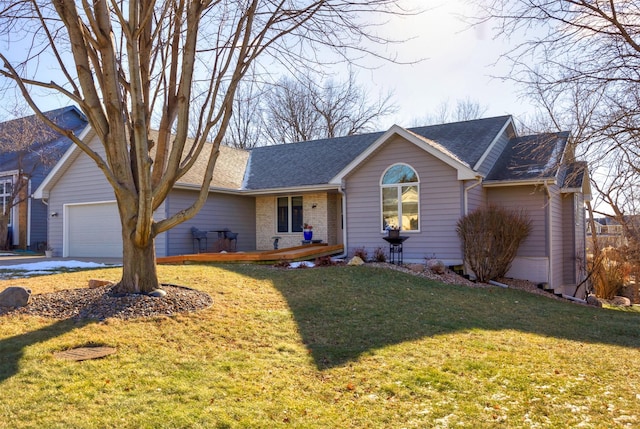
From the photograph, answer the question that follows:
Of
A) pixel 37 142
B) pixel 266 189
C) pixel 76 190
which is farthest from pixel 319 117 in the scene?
pixel 76 190

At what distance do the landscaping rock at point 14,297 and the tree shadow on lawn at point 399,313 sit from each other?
3620mm

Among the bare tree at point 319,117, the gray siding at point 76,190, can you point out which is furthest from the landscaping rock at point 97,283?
the bare tree at point 319,117

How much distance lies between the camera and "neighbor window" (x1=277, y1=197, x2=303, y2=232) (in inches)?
687

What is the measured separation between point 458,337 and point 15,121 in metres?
21.6

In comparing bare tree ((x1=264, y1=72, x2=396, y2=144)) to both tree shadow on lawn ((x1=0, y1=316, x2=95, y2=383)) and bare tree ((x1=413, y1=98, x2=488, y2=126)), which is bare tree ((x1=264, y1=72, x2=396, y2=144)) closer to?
bare tree ((x1=413, y1=98, x2=488, y2=126))

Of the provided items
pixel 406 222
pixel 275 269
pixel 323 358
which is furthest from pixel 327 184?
pixel 323 358

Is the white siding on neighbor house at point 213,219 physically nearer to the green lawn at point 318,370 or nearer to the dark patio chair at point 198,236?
the dark patio chair at point 198,236

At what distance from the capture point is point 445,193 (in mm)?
12672

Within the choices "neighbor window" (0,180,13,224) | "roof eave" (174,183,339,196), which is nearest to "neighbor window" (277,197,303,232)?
"roof eave" (174,183,339,196)

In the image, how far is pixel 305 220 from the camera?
676 inches

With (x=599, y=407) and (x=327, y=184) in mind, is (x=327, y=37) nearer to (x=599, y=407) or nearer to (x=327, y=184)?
(x=599, y=407)

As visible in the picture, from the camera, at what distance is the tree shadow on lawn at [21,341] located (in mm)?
4277

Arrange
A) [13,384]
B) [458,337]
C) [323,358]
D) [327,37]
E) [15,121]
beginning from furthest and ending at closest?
[15,121] < [327,37] < [458,337] < [323,358] < [13,384]

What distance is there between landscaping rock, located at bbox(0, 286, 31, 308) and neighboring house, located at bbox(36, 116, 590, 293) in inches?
337
